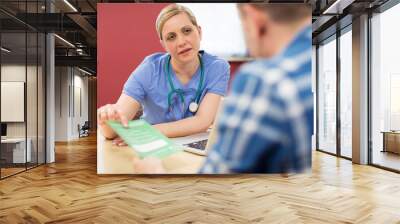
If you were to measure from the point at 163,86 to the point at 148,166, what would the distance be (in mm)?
1218

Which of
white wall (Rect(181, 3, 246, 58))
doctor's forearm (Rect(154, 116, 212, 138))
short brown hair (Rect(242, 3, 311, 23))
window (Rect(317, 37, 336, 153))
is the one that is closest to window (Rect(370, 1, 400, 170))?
window (Rect(317, 37, 336, 153))

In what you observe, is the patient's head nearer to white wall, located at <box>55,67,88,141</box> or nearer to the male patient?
the male patient

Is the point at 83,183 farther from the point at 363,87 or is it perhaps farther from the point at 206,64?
the point at 363,87

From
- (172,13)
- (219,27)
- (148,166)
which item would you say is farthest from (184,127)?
(172,13)

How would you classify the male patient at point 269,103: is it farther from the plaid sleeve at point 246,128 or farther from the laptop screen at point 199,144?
the laptop screen at point 199,144

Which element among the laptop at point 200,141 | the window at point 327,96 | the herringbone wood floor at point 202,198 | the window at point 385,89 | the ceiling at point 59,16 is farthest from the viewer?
the window at point 327,96

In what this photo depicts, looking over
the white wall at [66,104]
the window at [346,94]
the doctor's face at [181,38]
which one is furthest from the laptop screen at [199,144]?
the white wall at [66,104]

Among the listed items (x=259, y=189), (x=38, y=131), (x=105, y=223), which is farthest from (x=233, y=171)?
(x=38, y=131)

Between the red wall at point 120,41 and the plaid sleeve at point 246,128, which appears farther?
the red wall at point 120,41

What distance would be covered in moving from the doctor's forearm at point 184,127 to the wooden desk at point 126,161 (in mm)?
306

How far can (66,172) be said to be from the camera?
687 centimetres

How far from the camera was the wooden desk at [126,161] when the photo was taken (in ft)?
19.3

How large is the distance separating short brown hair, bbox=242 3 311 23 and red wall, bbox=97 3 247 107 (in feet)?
5.22

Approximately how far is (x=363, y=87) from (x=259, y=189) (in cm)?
378
